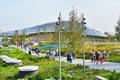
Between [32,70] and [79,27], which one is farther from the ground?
[79,27]

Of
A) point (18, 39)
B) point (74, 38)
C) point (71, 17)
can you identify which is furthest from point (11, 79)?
point (18, 39)

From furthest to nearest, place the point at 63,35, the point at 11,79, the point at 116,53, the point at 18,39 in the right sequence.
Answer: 1. the point at 18,39
2. the point at 63,35
3. the point at 116,53
4. the point at 11,79

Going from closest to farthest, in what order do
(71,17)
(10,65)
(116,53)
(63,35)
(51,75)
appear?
(51,75), (10,65), (116,53), (71,17), (63,35)

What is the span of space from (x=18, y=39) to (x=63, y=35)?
60988mm

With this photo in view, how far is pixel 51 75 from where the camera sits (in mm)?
20000

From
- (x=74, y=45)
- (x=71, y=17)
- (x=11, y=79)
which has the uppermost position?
(x=71, y=17)

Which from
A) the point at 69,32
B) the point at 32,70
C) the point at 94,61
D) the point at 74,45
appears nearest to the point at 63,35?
the point at 69,32

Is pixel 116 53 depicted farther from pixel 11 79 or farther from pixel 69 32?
pixel 11 79

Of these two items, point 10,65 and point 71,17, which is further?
point 71,17

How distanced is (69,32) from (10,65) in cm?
2040

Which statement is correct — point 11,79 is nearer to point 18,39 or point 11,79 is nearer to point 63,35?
point 63,35

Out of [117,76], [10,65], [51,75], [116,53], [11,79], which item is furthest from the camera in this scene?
[116,53]

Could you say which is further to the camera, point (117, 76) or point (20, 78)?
point (20, 78)

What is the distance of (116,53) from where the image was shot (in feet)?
148
